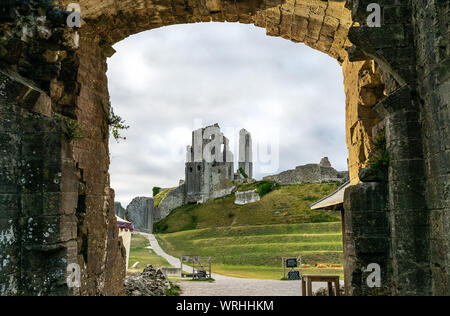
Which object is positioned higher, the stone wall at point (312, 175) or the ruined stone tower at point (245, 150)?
the ruined stone tower at point (245, 150)

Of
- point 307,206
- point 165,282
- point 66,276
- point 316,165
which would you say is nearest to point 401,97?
point 66,276

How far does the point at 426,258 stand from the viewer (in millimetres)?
4543

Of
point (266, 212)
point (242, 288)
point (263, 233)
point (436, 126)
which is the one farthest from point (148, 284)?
point (266, 212)

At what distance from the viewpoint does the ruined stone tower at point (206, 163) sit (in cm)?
6303

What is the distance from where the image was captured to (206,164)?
65.5m

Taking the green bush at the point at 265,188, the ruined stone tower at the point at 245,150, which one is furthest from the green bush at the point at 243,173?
the green bush at the point at 265,188

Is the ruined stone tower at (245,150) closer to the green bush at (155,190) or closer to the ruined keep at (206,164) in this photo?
the ruined keep at (206,164)

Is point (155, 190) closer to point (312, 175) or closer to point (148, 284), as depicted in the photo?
point (312, 175)

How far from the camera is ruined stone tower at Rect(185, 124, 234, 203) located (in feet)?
207

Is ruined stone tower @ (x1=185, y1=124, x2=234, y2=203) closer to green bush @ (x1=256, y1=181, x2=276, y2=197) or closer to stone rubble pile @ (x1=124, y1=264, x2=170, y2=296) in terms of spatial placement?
green bush @ (x1=256, y1=181, x2=276, y2=197)

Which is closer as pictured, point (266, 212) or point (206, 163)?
point (266, 212)

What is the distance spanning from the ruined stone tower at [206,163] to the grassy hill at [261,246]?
80.2ft

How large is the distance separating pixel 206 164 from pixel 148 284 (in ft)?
174

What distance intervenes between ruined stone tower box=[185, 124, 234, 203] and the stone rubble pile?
4650 centimetres
